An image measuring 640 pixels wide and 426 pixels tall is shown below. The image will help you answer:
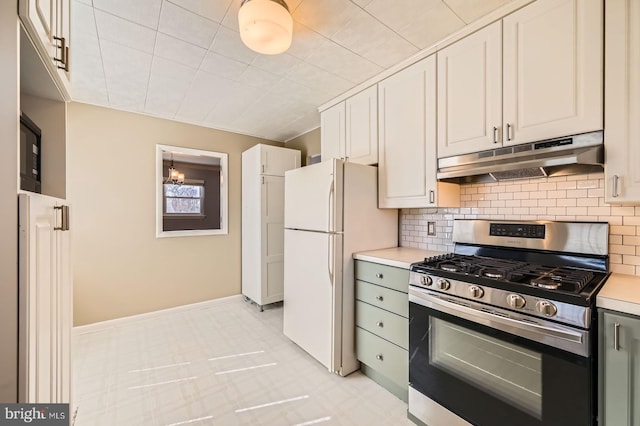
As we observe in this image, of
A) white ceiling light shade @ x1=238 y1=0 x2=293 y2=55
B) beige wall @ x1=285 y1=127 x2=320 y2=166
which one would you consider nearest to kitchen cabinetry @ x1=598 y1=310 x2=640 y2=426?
white ceiling light shade @ x1=238 y1=0 x2=293 y2=55

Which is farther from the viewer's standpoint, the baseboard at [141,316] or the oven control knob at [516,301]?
the baseboard at [141,316]

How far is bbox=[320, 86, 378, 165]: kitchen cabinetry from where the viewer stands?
2.45 m

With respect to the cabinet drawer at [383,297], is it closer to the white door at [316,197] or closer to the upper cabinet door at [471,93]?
the white door at [316,197]

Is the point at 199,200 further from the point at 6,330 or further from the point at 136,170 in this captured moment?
the point at 6,330

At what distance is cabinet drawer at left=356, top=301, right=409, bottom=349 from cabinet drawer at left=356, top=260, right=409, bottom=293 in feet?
0.66

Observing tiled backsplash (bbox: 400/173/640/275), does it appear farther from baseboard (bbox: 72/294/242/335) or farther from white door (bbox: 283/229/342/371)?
baseboard (bbox: 72/294/242/335)

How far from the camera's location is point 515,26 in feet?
5.22

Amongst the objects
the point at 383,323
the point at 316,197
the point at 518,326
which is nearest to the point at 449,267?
the point at 518,326

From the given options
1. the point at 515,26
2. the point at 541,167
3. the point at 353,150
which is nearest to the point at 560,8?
the point at 515,26

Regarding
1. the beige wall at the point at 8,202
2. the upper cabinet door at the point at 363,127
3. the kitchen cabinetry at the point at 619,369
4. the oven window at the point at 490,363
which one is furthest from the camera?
the upper cabinet door at the point at 363,127

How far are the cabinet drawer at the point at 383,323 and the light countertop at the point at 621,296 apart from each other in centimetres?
99

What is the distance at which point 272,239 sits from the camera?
362cm

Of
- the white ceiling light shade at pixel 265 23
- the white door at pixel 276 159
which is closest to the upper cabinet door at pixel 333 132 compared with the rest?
the white door at pixel 276 159

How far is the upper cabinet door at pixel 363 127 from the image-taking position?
244 centimetres
